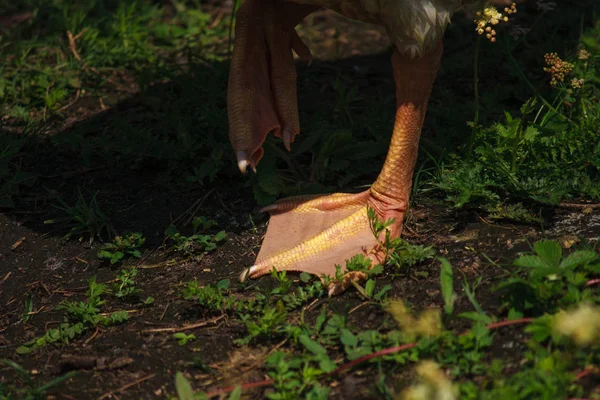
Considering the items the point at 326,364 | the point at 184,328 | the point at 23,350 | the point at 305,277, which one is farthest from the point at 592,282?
the point at 23,350

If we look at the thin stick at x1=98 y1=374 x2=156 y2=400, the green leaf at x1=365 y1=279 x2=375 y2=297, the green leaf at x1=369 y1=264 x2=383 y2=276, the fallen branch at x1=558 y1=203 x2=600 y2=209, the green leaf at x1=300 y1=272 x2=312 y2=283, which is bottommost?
the thin stick at x1=98 y1=374 x2=156 y2=400

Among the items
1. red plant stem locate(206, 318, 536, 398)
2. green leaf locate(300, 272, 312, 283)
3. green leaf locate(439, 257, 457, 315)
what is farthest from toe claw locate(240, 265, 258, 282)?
green leaf locate(439, 257, 457, 315)

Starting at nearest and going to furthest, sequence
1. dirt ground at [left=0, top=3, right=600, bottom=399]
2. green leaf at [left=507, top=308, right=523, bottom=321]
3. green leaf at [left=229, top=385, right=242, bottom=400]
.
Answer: green leaf at [left=229, top=385, right=242, bottom=400]
green leaf at [left=507, top=308, right=523, bottom=321]
dirt ground at [left=0, top=3, right=600, bottom=399]

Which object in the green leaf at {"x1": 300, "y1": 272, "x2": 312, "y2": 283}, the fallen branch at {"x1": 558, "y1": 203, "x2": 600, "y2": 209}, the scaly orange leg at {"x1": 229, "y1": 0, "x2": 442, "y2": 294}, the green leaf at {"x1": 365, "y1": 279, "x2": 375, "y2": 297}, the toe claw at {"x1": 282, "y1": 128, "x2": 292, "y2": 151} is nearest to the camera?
the green leaf at {"x1": 365, "y1": 279, "x2": 375, "y2": 297}

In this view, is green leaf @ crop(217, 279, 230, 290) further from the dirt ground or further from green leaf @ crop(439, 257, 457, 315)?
green leaf @ crop(439, 257, 457, 315)

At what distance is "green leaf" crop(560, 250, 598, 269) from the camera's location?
2.81 m

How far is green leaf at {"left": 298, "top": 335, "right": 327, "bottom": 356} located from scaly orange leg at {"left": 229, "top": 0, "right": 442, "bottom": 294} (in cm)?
35

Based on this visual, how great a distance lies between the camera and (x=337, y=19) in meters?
5.95

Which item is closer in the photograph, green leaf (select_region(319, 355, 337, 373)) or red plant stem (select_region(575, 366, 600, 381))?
red plant stem (select_region(575, 366, 600, 381))

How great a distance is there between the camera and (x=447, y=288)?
114 inches

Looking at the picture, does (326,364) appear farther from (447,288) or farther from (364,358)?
(447,288)

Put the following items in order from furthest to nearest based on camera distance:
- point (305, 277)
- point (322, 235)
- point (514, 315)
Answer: point (322, 235) < point (305, 277) < point (514, 315)

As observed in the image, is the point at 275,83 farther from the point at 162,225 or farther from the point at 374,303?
the point at 374,303

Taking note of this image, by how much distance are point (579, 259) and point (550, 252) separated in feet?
0.32
